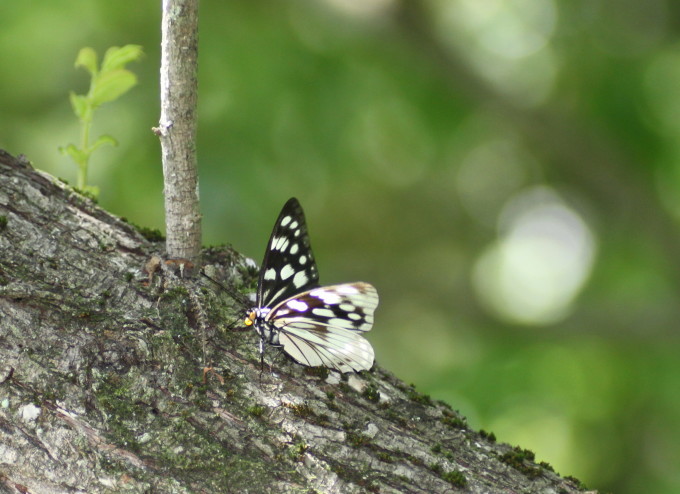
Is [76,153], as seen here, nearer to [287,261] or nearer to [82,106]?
[82,106]

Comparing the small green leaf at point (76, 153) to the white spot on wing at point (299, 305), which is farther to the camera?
the small green leaf at point (76, 153)

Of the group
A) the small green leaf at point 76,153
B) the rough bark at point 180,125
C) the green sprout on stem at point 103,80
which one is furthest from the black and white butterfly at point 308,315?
the small green leaf at point 76,153

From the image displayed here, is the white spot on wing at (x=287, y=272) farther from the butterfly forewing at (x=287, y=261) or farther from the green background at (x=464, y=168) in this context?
the green background at (x=464, y=168)

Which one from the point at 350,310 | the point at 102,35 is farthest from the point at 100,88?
the point at 102,35

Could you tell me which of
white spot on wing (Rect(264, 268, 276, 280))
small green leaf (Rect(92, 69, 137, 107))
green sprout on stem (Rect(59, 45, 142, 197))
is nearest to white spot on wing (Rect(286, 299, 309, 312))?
white spot on wing (Rect(264, 268, 276, 280))

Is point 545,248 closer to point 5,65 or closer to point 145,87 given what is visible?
point 145,87

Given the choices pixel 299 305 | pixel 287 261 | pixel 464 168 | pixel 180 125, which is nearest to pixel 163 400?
pixel 299 305

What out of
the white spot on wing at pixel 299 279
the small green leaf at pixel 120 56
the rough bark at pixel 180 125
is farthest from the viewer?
the small green leaf at pixel 120 56
